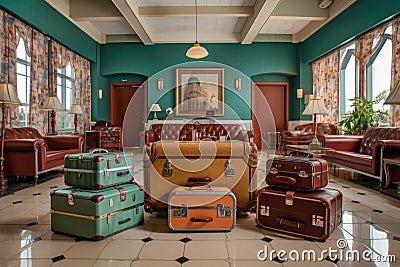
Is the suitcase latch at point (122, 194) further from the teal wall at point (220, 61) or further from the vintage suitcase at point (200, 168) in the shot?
the teal wall at point (220, 61)

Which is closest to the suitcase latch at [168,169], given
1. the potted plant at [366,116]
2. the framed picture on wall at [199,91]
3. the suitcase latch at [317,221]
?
the suitcase latch at [317,221]

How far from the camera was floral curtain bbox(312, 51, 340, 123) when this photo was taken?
8.32 m

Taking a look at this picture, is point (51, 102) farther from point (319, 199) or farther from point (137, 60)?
point (319, 199)

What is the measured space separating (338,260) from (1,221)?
2993mm

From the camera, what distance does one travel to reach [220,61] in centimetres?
988

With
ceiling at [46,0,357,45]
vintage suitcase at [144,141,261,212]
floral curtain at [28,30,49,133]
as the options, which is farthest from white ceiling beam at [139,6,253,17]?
vintage suitcase at [144,141,261,212]

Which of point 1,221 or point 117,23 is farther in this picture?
point 117,23

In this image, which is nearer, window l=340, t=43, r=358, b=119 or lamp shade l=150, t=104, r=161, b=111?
window l=340, t=43, r=358, b=119

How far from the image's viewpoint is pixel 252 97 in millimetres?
10047

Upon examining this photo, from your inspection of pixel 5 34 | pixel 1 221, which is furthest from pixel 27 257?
pixel 5 34

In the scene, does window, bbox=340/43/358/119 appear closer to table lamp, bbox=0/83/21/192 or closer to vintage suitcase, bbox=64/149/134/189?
vintage suitcase, bbox=64/149/134/189

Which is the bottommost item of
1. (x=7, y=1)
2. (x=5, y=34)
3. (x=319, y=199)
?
(x=319, y=199)

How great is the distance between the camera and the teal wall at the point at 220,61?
9859mm

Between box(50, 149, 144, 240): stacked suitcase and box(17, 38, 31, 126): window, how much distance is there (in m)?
4.09
